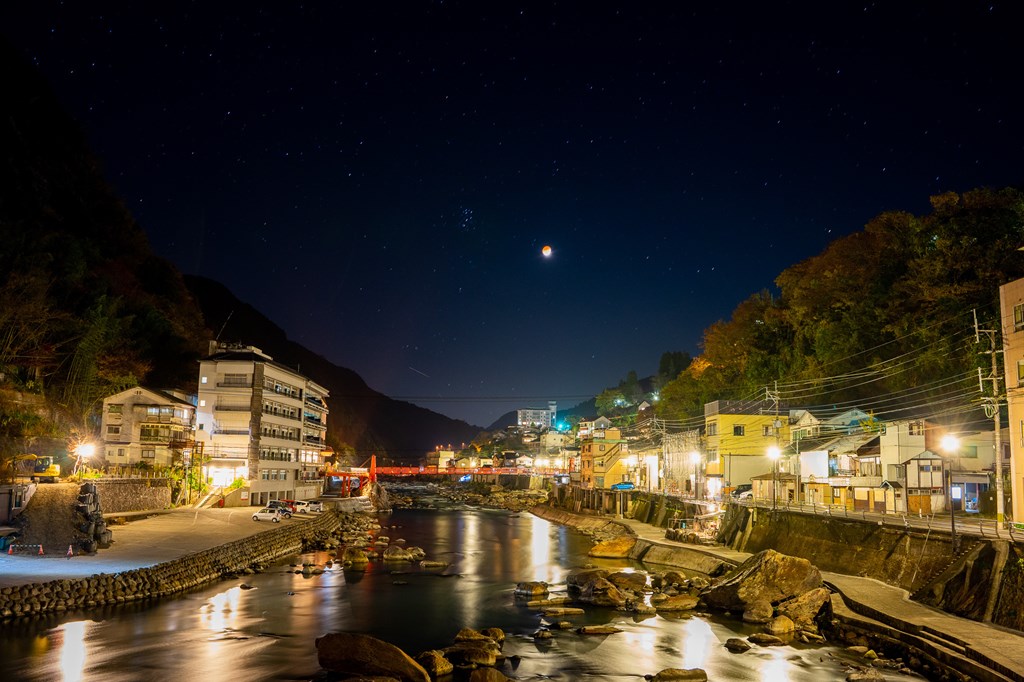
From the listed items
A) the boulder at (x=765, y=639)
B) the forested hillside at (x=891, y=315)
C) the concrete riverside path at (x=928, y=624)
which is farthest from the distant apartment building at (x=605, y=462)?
the boulder at (x=765, y=639)

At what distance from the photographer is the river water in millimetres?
19094

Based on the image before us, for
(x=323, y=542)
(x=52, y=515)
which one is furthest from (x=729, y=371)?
(x=52, y=515)

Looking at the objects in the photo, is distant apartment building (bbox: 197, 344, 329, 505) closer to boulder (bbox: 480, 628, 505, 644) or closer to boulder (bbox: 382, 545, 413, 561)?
boulder (bbox: 382, 545, 413, 561)

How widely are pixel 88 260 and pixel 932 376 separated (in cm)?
6173

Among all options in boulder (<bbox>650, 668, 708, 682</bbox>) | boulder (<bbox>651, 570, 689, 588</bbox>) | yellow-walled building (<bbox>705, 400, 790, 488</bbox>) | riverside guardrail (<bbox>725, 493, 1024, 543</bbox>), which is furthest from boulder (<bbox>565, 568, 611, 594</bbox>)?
yellow-walled building (<bbox>705, 400, 790, 488</bbox>)

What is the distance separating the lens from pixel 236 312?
170625 mm

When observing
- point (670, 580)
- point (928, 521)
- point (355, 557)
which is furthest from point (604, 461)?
point (928, 521)

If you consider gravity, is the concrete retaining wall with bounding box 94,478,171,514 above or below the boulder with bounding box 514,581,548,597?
above

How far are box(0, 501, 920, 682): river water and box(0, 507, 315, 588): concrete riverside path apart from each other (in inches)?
83.1

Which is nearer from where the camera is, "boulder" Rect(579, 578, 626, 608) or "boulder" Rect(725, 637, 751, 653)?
"boulder" Rect(725, 637, 751, 653)

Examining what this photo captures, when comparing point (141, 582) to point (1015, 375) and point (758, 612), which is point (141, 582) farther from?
point (1015, 375)

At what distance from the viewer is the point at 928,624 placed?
65.8ft

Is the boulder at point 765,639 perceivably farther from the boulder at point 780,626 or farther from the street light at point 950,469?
the street light at point 950,469

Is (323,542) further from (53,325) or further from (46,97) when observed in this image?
(46,97)
